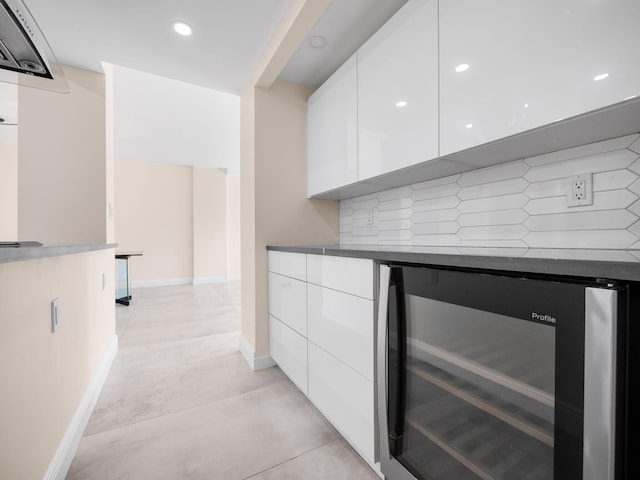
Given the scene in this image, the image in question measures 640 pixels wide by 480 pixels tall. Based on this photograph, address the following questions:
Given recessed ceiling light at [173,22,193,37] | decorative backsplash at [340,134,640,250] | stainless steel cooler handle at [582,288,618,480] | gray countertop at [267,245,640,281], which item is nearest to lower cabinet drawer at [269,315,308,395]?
decorative backsplash at [340,134,640,250]

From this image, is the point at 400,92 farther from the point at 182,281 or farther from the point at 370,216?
the point at 182,281

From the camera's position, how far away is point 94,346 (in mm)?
1877

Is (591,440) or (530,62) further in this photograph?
(530,62)

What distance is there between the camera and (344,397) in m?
1.31

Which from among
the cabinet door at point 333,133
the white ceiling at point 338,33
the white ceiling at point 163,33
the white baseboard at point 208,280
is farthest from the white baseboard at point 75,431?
the white baseboard at point 208,280

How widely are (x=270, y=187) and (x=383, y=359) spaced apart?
1.56 metres

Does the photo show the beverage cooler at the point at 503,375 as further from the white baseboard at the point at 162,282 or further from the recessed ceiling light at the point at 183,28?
the white baseboard at the point at 162,282

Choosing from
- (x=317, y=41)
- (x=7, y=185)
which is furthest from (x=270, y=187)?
(x=7, y=185)

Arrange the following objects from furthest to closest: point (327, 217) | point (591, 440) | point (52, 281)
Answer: point (327, 217) → point (52, 281) → point (591, 440)

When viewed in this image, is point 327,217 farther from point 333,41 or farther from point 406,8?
point 406,8

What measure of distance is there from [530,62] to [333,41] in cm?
127

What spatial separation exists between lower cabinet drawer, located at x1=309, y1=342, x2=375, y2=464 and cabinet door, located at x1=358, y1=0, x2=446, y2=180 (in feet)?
3.34

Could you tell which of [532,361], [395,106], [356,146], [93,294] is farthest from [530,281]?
[93,294]

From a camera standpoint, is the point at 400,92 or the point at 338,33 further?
the point at 338,33
